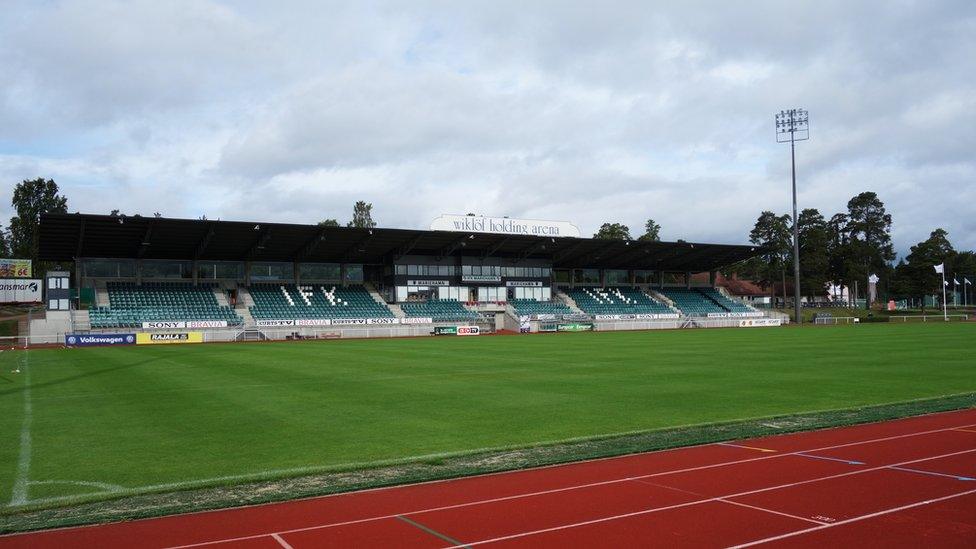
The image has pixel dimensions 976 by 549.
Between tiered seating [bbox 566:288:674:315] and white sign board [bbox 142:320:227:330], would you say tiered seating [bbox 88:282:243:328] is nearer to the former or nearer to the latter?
Answer: white sign board [bbox 142:320:227:330]

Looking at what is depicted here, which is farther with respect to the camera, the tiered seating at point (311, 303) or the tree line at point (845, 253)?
the tree line at point (845, 253)

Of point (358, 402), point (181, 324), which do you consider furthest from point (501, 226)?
point (358, 402)

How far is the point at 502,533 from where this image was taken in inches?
303

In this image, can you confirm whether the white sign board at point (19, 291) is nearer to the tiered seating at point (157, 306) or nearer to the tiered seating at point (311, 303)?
the tiered seating at point (157, 306)

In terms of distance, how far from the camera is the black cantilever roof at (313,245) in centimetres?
5612

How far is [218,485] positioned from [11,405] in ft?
40.7

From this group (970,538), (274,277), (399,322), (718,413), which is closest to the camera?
(970,538)

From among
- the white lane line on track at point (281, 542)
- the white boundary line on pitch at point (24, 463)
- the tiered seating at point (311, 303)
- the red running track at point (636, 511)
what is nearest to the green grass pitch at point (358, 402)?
the white boundary line on pitch at point (24, 463)

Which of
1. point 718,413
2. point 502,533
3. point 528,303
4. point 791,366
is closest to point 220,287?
point 528,303

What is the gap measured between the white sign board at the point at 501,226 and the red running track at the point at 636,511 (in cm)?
5847

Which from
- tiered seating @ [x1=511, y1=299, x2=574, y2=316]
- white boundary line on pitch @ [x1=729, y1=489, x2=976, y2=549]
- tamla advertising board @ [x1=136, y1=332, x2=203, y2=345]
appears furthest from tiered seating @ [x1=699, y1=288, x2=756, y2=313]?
white boundary line on pitch @ [x1=729, y1=489, x2=976, y2=549]

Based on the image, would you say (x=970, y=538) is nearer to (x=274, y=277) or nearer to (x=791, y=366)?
(x=791, y=366)

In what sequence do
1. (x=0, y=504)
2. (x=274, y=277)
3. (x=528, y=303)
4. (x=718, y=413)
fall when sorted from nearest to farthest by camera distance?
1. (x=0, y=504)
2. (x=718, y=413)
3. (x=274, y=277)
4. (x=528, y=303)

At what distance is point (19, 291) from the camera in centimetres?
5516
